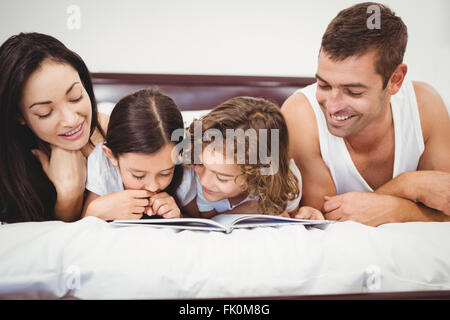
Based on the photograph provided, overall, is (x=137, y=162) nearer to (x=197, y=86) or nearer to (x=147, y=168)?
(x=147, y=168)

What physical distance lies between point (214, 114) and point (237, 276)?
417 millimetres

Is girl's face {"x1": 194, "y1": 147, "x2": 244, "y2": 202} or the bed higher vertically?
girl's face {"x1": 194, "y1": 147, "x2": 244, "y2": 202}

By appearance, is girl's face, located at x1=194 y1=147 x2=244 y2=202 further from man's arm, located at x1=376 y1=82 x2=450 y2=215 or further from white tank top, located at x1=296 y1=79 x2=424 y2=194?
man's arm, located at x1=376 y1=82 x2=450 y2=215

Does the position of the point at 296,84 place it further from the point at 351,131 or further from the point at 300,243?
the point at 300,243

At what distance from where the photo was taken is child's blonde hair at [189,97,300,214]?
0.88 m

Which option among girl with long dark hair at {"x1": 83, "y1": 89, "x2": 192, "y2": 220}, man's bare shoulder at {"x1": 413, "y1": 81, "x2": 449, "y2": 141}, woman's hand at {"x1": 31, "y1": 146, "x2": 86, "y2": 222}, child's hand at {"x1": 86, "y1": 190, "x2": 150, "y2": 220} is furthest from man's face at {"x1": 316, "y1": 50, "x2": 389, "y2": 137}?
woman's hand at {"x1": 31, "y1": 146, "x2": 86, "y2": 222}

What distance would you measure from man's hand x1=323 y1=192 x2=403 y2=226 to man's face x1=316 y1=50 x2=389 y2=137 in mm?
184

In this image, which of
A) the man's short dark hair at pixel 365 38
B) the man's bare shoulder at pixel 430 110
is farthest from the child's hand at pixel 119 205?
the man's bare shoulder at pixel 430 110

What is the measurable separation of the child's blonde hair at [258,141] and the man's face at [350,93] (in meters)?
0.14

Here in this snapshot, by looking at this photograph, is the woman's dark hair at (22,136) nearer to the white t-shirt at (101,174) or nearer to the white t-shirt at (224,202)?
the white t-shirt at (101,174)

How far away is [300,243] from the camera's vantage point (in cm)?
76

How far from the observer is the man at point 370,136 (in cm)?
87

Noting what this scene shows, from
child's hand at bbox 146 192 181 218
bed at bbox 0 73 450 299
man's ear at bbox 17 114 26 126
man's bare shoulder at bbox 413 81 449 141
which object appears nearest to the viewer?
bed at bbox 0 73 450 299
